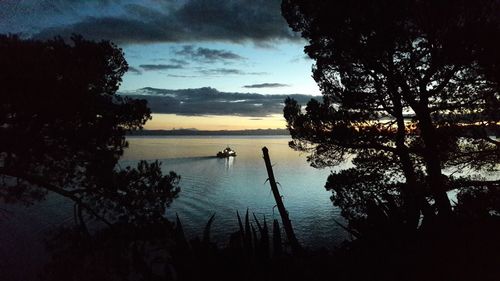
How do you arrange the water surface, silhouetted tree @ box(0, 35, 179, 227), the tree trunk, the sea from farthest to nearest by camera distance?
1. the water surface
2. the sea
3. the tree trunk
4. silhouetted tree @ box(0, 35, 179, 227)

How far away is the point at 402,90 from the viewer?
484 inches

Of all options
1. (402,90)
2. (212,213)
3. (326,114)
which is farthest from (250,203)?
(402,90)

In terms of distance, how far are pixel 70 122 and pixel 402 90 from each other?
32.7ft

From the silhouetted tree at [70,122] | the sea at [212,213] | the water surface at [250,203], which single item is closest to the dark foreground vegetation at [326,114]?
the silhouetted tree at [70,122]

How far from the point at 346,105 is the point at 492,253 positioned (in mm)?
10838

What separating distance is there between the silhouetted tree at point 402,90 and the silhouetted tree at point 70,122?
248 inches

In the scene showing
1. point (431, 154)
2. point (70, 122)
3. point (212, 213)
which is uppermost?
point (70, 122)

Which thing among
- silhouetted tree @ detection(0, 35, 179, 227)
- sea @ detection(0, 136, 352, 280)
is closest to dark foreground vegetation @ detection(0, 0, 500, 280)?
silhouetted tree @ detection(0, 35, 179, 227)

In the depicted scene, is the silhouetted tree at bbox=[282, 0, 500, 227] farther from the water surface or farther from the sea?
the water surface

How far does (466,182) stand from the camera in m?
12.8

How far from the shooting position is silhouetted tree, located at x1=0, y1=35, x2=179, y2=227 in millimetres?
9047

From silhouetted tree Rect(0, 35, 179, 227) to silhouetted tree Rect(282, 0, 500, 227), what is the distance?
20.6ft

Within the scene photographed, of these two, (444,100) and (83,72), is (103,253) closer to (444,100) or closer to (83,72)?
(83,72)

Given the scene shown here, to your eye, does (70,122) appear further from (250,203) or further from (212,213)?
(250,203)
